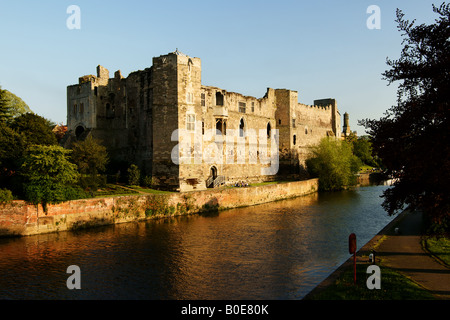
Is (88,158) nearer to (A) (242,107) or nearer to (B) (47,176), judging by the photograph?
(B) (47,176)

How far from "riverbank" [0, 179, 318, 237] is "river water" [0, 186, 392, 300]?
2.48 feet

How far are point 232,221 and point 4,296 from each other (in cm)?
1578

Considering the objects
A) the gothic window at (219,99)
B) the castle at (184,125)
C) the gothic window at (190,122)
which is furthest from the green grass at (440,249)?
the gothic window at (219,99)

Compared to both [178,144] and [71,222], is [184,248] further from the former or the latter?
[178,144]

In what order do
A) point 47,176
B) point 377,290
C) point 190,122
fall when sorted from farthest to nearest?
1. point 190,122
2. point 47,176
3. point 377,290

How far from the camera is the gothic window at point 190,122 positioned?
108 ft

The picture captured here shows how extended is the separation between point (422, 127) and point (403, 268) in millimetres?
4701

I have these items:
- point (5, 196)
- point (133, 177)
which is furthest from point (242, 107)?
point (5, 196)

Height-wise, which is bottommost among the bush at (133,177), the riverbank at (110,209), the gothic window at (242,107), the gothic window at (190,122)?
the riverbank at (110,209)

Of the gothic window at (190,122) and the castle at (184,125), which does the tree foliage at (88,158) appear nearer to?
the castle at (184,125)

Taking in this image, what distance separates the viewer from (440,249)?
45.3 feet

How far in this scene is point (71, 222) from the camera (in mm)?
21359

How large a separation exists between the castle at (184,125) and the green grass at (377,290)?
22.4 meters
